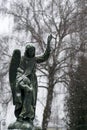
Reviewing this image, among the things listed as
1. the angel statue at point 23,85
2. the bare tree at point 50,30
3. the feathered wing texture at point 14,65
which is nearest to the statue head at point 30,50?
the angel statue at point 23,85

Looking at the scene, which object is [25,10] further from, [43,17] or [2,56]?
[2,56]

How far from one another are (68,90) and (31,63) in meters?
13.7

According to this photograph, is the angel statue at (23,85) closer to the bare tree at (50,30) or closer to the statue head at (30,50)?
the statue head at (30,50)

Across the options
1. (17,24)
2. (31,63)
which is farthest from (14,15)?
(31,63)

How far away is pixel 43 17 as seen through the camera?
27.2m

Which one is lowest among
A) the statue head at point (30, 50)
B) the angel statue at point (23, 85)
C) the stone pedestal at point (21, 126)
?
the stone pedestal at point (21, 126)

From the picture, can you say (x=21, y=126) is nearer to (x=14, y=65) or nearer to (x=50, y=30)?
(x=14, y=65)

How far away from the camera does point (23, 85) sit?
37.1ft

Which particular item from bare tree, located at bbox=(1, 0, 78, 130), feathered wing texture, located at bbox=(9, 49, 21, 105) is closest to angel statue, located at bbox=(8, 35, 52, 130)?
feathered wing texture, located at bbox=(9, 49, 21, 105)

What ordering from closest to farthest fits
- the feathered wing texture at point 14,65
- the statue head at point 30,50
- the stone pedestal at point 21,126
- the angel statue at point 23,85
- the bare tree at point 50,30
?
the stone pedestal at point 21,126, the angel statue at point 23,85, the feathered wing texture at point 14,65, the statue head at point 30,50, the bare tree at point 50,30

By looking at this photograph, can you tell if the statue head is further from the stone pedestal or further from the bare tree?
the bare tree

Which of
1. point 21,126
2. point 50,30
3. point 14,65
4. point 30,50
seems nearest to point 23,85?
point 14,65

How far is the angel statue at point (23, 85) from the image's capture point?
11.1m

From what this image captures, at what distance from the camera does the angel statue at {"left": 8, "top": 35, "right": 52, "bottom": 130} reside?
11.1m
